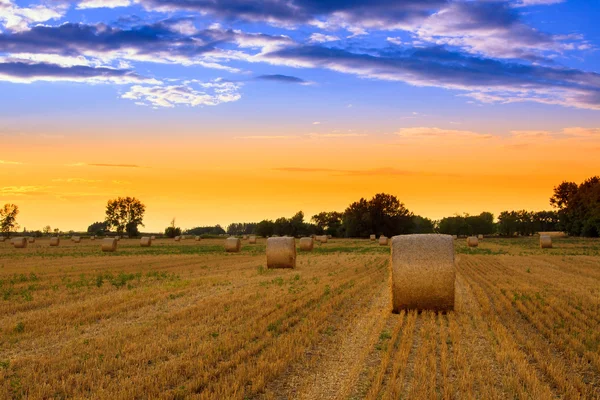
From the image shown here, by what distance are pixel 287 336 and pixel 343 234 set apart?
114534 mm

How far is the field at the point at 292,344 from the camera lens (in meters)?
8.24

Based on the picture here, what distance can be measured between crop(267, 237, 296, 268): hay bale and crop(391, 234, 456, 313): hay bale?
1334 cm

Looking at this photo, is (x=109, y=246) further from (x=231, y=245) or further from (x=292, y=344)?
(x=292, y=344)

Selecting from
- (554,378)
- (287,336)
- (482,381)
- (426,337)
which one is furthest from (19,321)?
(554,378)

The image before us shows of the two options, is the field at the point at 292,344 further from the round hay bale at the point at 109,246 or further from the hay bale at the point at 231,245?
the round hay bale at the point at 109,246

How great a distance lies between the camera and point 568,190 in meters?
123

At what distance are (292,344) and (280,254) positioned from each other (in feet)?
58.9

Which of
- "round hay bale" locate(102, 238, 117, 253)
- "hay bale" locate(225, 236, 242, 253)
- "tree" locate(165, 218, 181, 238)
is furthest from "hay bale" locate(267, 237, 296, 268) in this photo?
"tree" locate(165, 218, 181, 238)

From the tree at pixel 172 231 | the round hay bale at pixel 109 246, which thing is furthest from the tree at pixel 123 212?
the round hay bale at pixel 109 246

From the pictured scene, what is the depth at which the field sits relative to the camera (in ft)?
27.0

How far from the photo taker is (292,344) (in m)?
10.6

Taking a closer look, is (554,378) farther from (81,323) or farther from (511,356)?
(81,323)

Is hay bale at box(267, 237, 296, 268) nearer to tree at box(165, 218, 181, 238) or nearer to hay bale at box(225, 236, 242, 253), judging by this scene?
A: hay bale at box(225, 236, 242, 253)

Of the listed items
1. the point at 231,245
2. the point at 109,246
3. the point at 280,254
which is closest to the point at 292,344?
the point at 280,254
